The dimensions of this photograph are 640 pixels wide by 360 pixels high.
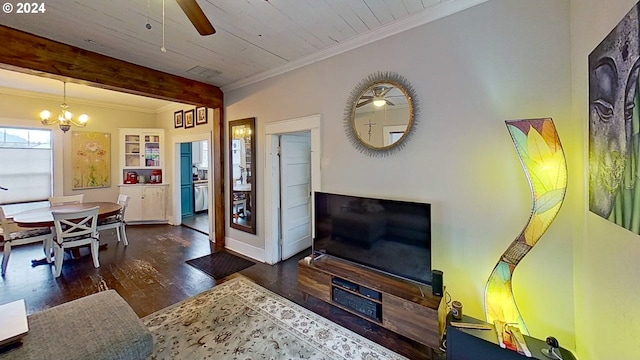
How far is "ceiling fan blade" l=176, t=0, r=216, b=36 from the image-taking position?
1424mm

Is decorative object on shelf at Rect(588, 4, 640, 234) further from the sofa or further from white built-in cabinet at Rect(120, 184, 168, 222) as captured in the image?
white built-in cabinet at Rect(120, 184, 168, 222)

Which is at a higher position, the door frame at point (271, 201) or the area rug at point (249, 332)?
the door frame at point (271, 201)

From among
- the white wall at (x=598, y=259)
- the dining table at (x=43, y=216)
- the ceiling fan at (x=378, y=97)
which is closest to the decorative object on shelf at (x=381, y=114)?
the ceiling fan at (x=378, y=97)

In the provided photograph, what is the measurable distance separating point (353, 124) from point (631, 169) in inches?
80.1

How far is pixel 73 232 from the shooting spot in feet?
11.2

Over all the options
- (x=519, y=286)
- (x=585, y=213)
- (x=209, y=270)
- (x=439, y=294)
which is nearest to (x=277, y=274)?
(x=209, y=270)

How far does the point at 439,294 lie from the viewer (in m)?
1.93

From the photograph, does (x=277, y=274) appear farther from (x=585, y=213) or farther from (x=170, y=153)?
(x=170, y=153)

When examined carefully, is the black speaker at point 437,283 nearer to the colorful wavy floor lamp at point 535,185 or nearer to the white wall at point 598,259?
the colorful wavy floor lamp at point 535,185

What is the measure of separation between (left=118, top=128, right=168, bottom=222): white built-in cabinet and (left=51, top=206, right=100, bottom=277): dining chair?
2.48 metres

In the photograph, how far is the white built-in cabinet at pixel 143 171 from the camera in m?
5.91

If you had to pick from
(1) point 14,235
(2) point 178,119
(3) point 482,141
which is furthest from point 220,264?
(2) point 178,119

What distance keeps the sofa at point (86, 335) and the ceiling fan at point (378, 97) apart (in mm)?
2572

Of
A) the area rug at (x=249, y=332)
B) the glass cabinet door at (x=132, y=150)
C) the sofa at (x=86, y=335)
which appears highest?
the glass cabinet door at (x=132, y=150)
